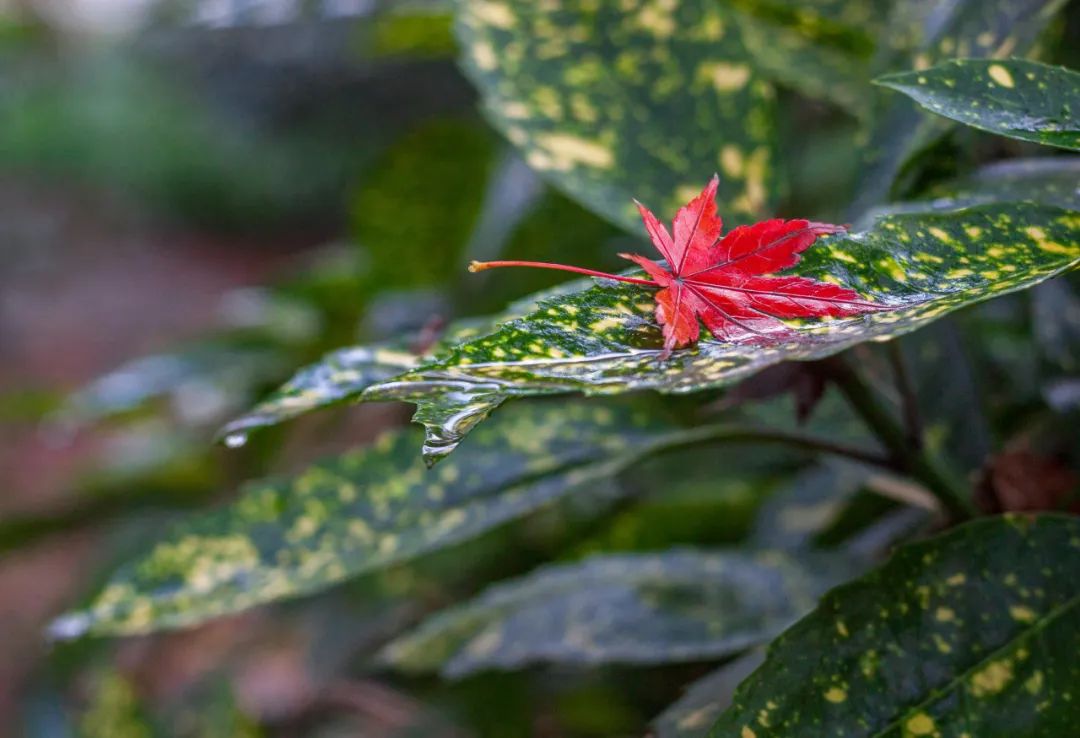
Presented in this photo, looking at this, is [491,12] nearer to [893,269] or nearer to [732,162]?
[732,162]

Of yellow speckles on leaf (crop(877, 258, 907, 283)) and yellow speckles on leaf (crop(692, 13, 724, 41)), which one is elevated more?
yellow speckles on leaf (crop(692, 13, 724, 41))

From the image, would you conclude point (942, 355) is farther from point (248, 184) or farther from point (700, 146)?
point (248, 184)

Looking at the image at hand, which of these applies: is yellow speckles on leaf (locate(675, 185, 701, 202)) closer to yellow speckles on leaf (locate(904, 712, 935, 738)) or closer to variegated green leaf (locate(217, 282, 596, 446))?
variegated green leaf (locate(217, 282, 596, 446))

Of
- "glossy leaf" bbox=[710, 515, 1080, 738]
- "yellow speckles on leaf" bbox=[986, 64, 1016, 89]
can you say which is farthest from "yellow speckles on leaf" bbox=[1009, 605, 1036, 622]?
"yellow speckles on leaf" bbox=[986, 64, 1016, 89]

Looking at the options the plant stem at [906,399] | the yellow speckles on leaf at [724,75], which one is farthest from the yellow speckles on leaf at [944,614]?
the yellow speckles on leaf at [724,75]

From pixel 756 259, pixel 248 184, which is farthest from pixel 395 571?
pixel 248 184

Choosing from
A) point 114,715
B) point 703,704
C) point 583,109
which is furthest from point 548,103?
point 114,715

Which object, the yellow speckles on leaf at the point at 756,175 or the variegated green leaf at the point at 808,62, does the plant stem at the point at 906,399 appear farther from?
the variegated green leaf at the point at 808,62

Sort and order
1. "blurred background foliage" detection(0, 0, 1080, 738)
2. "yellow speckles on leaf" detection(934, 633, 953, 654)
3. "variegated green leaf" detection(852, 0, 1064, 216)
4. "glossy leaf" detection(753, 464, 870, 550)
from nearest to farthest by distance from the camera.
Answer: "yellow speckles on leaf" detection(934, 633, 953, 654)
"variegated green leaf" detection(852, 0, 1064, 216)
"blurred background foliage" detection(0, 0, 1080, 738)
"glossy leaf" detection(753, 464, 870, 550)
